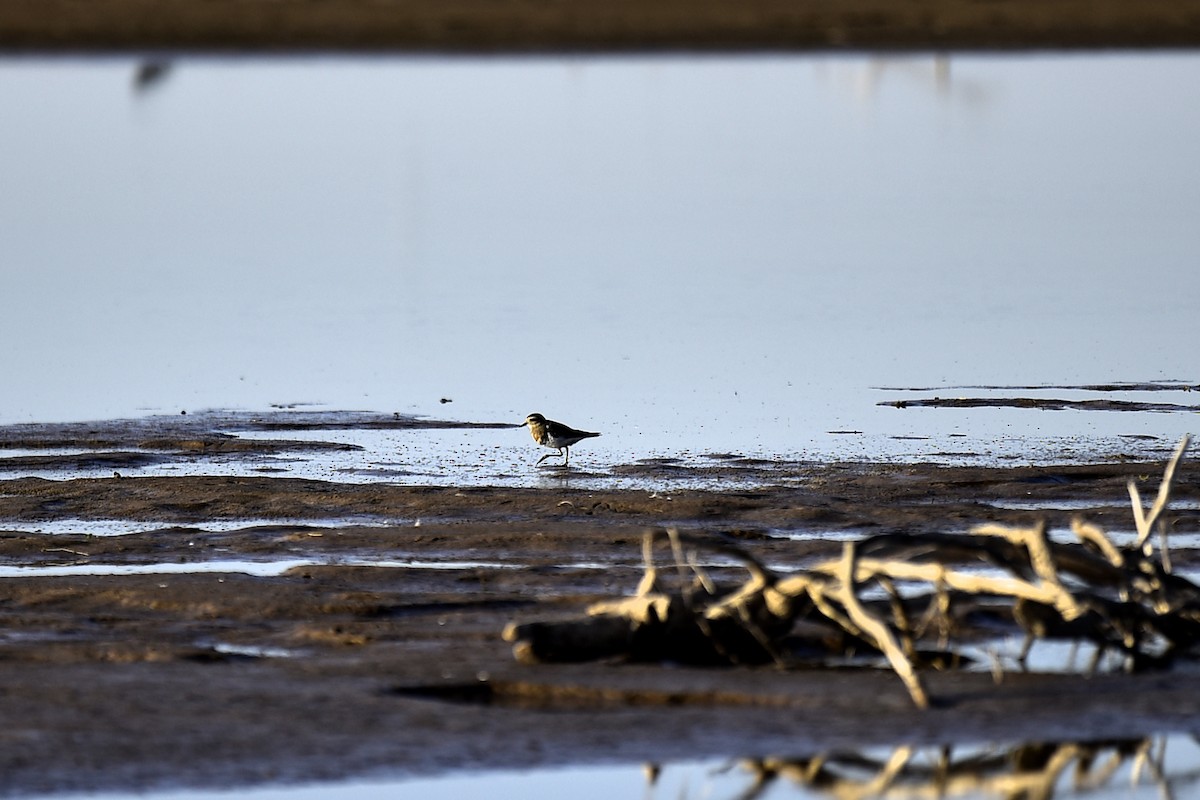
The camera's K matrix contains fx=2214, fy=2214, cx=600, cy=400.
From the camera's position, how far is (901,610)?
887 centimetres

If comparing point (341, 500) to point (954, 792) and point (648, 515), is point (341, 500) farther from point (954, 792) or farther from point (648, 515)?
point (954, 792)

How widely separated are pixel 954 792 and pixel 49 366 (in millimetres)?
13219

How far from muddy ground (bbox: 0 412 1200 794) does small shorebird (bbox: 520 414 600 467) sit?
2.65ft

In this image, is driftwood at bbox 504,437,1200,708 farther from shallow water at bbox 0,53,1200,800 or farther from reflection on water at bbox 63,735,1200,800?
shallow water at bbox 0,53,1200,800

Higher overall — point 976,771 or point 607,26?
point 607,26

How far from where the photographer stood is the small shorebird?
1452 centimetres

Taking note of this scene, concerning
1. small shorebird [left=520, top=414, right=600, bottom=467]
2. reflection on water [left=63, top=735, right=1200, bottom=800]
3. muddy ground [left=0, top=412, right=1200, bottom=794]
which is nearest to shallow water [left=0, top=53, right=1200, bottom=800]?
reflection on water [left=63, top=735, right=1200, bottom=800]

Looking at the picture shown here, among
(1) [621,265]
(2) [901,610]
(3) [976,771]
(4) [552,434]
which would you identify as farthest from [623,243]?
(3) [976,771]

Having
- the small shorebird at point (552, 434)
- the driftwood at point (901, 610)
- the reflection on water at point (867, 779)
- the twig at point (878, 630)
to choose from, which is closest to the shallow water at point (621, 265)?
the reflection on water at point (867, 779)

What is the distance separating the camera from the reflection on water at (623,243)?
58.9 feet

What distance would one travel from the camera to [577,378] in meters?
18.4

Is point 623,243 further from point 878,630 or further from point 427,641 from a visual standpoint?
point 878,630

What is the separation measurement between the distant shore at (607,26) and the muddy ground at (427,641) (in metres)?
38.6

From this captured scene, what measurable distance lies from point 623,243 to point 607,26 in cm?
2503
